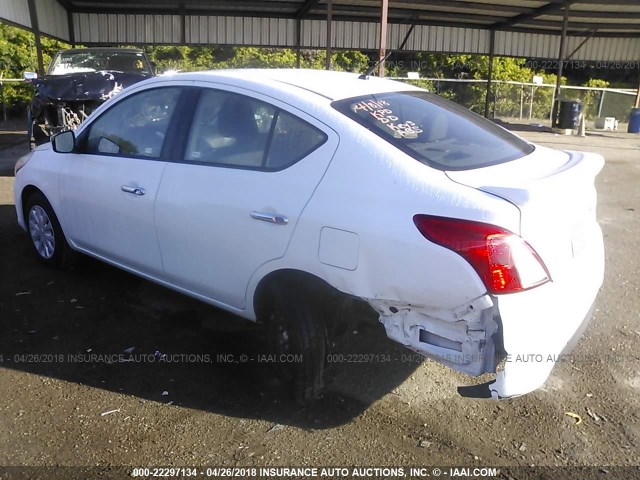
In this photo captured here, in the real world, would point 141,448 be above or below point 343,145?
below

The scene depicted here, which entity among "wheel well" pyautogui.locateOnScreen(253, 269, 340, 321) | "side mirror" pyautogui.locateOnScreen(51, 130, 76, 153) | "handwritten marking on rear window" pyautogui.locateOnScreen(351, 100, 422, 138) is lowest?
"wheel well" pyautogui.locateOnScreen(253, 269, 340, 321)

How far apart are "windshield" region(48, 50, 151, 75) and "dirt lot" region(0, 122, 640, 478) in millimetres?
7278

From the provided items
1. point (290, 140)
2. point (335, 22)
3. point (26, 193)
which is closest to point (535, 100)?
point (335, 22)

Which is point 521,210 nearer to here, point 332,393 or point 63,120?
point 332,393

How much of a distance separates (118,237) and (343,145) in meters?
1.96

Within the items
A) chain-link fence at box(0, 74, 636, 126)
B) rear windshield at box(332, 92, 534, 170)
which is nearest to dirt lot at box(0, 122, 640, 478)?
rear windshield at box(332, 92, 534, 170)

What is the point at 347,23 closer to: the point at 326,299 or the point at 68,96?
the point at 68,96

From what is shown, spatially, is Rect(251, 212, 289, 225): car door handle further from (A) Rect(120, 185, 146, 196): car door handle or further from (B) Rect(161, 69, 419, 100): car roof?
(A) Rect(120, 185, 146, 196): car door handle

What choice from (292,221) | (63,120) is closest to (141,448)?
(292,221)

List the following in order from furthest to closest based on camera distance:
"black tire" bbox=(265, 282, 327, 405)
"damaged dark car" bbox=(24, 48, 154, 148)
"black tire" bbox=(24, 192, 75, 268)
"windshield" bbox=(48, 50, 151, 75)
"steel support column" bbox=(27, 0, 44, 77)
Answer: "steel support column" bbox=(27, 0, 44, 77) → "windshield" bbox=(48, 50, 151, 75) → "damaged dark car" bbox=(24, 48, 154, 148) → "black tire" bbox=(24, 192, 75, 268) → "black tire" bbox=(265, 282, 327, 405)

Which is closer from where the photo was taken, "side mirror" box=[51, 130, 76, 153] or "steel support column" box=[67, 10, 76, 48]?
"side mirror" box=[51, 130, 76, 153]

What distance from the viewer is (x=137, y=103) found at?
4.00 m

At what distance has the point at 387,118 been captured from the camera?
122 inches

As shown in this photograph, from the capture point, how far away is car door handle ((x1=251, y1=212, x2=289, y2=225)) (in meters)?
2.96
